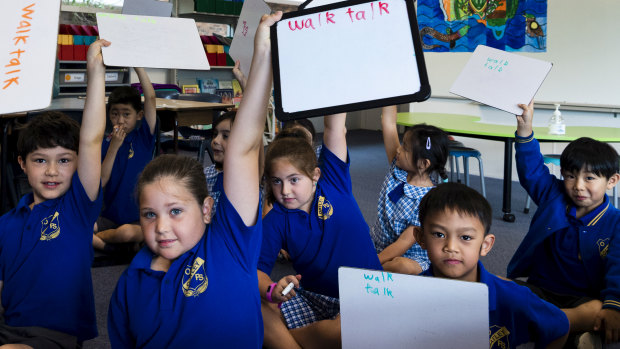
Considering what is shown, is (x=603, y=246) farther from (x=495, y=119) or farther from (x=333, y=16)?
(x=495, y=119)

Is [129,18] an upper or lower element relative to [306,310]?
upper

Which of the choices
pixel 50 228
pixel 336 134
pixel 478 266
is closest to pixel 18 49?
pixel 50 228

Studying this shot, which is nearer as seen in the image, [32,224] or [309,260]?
[32,224]

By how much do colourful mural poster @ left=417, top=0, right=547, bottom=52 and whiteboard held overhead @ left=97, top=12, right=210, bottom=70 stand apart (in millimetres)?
4215

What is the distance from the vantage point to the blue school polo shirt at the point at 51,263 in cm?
157

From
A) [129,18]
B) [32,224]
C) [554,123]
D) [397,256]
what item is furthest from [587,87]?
[32,224]

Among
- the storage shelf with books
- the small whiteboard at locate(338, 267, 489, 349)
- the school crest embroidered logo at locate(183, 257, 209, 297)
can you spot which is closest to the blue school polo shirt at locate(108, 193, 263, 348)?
the school crest embroidered logo at locate(183, 257, 209, 297)

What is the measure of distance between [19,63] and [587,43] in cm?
492

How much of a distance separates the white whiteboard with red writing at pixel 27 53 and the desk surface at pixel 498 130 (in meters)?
3.20

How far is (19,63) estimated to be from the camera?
1.03m

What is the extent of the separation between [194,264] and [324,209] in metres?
0.66

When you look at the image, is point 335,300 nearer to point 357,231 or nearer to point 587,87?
point 357,231

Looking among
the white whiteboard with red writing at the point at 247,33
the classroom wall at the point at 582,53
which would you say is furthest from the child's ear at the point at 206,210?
the classroom wall at the point at 582,53

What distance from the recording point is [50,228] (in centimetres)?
161
